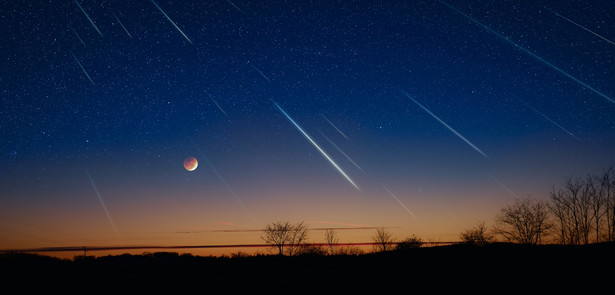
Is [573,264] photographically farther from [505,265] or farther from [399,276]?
[399,276]

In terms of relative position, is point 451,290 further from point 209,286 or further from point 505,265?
point 209,286

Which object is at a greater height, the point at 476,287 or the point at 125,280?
the point at 125,280

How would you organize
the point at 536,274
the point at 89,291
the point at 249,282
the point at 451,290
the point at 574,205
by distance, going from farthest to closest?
the point at 574,205
the point at 249,282
the point at 536,274
the point at 89,291
the point at 451,290

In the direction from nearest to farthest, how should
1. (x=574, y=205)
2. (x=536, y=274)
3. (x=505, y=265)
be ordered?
(x=536, y=274), (x=505, y=265), (x=574, y=205)

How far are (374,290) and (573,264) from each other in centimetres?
1004

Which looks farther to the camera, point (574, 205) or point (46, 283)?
point (574, 205)

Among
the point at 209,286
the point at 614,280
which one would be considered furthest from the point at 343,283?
the point at 614,280

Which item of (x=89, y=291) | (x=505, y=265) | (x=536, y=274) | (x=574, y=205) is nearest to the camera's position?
(x=89, y=291)

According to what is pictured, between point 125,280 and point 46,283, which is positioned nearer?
point 46,283

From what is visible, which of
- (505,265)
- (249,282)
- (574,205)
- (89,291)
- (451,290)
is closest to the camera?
(451,290)

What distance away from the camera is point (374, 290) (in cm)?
1145

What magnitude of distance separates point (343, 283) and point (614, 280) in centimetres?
935

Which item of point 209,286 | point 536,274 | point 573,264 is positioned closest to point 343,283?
point 209,286

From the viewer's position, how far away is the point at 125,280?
14.4m
